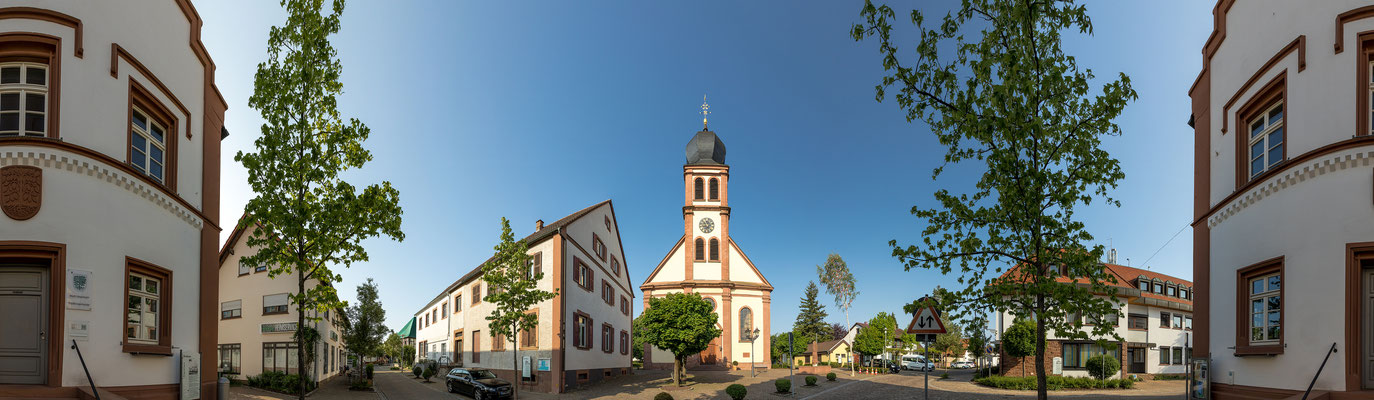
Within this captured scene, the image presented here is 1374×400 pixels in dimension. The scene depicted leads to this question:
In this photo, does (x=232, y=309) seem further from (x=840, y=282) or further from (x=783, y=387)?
(x=840, y=282)

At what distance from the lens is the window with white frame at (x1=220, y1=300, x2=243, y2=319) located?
34553 millimetres

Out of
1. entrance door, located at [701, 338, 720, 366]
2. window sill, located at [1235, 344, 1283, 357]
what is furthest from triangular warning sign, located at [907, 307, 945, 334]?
entrance door, located at [701, 338, 720, 366]

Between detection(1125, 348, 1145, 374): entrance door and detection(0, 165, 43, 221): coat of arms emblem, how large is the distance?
52.0 metres

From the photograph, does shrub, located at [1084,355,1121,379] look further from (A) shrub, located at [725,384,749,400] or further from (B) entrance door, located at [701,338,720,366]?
A: (B) entrance door, located at [701,338,720,366]

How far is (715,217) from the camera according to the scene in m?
61.6

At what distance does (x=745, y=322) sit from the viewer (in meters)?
61.4

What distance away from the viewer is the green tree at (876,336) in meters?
70.0

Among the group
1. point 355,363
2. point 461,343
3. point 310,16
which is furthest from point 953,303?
point 355,363

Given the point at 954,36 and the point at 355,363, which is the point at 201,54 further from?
the point at 355,363

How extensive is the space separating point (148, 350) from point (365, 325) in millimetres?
29874

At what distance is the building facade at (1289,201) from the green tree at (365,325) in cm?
3159

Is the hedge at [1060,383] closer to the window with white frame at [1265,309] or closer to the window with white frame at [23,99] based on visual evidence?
the window with white frame at [1265,309]

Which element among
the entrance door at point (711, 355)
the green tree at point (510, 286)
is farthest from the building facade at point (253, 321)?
the entrance door at point (711, 355)

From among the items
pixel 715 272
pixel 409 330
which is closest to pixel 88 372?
pixel 715 272
